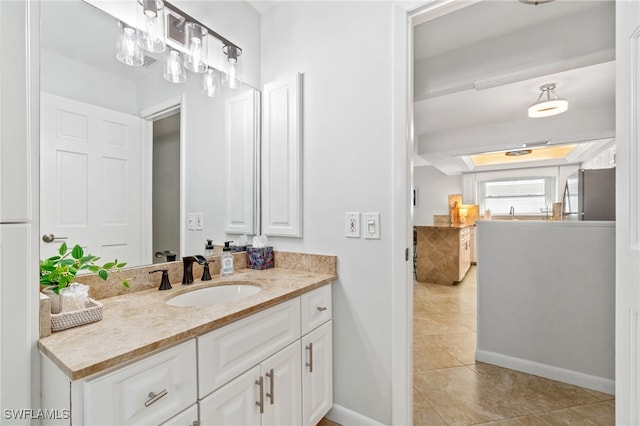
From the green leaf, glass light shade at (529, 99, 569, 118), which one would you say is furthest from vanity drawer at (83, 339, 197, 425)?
glass light shade at (529, 99, 569, 118)

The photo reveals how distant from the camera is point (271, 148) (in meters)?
1.82

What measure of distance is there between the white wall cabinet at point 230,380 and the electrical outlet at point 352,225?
316mm

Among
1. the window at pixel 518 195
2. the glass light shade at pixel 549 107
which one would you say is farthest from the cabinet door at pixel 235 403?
the window at pixel 518 195

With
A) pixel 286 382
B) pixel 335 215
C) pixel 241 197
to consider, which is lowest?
pixel 286 382

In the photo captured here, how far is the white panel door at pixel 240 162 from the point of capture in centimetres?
179

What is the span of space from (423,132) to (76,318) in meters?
4.55

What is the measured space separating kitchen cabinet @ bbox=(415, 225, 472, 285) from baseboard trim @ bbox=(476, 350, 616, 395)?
2.66 m

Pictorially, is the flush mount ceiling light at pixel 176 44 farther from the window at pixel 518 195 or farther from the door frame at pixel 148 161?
the window at pixel 518 195

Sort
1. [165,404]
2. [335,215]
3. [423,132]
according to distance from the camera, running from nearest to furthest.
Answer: [165,404]
[335,215]
[423,132]

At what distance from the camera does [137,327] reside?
865mm

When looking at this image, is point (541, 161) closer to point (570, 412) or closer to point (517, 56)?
point (517, 56)

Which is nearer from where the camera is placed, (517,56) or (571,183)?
(517,56)

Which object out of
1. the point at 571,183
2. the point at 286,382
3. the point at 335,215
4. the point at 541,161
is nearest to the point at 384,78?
the point at 335,215

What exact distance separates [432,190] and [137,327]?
24.5 ft
